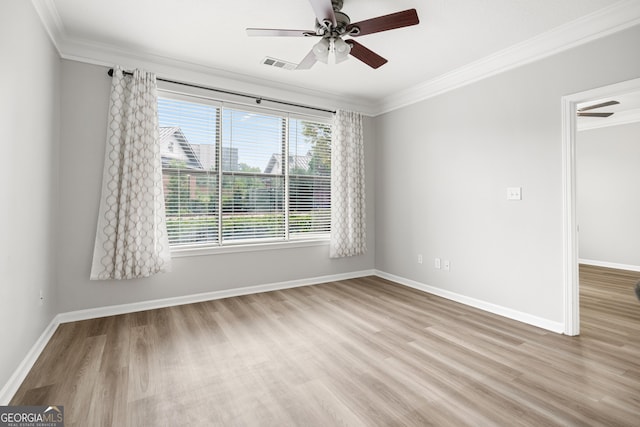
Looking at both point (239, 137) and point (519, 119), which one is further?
point (239, 137)

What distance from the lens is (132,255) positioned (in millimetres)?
3188

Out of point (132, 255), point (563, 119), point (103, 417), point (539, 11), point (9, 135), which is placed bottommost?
point (103, 417)

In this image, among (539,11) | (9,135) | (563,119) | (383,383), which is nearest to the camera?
(9,135)

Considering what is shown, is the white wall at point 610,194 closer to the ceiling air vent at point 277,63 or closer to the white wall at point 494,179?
the white wall at point 494,179

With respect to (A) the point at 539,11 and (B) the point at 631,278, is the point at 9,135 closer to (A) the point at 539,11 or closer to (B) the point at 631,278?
(A) the point at 539,11

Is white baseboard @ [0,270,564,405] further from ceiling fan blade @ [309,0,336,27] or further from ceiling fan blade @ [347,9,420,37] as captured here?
ceiling fan blade @ [309,0,336,27]

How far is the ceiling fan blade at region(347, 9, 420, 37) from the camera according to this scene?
2.11m

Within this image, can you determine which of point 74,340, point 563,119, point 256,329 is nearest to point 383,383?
point 256,329

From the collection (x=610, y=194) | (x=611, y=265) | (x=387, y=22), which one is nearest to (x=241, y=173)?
(x=387, y=22)

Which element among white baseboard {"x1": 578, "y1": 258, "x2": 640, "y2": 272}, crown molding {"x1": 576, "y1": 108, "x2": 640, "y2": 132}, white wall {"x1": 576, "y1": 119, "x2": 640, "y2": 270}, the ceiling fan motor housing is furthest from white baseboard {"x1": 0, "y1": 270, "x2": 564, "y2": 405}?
white baseboard {"x1": 578, "y1": 258, "x2": 640, "y2": 272}

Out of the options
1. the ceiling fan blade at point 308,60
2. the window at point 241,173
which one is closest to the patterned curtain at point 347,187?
the window at point 241,173

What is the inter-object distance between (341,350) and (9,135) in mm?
2709

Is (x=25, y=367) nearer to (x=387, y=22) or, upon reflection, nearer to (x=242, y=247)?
(x=242, y=247)

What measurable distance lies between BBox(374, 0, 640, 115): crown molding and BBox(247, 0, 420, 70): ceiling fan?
4.76 ft
